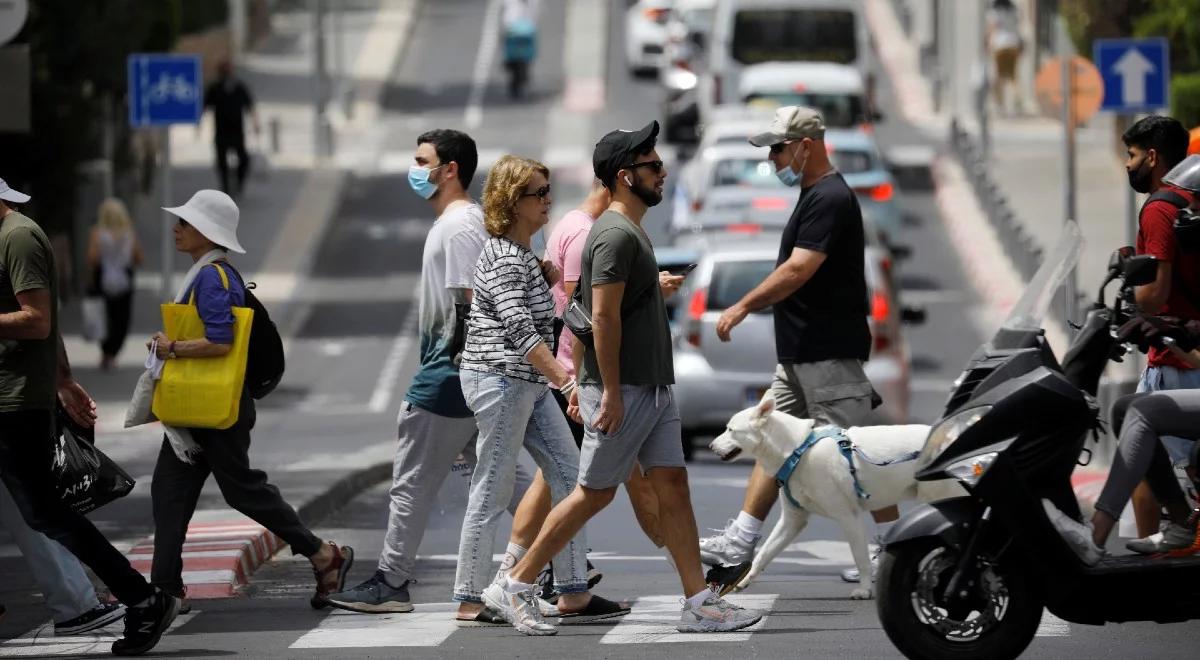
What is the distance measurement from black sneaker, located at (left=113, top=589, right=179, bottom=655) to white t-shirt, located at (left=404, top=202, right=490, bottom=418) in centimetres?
134

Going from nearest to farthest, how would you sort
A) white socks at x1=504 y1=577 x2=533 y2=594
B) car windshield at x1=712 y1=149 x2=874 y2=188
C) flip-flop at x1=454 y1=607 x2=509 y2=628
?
white socks at x1=504 y1=577 x2=533 y2=594
flip-flop at x1=454 y1=607 x2=509 y2=628
car windshield at x1=712 y1=149 x2=874 y2=188

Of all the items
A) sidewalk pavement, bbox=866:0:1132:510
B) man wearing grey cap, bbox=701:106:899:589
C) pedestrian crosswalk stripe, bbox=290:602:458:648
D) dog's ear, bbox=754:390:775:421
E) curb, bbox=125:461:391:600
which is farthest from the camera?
sidewalk pavement, bbox=866:0:1132:510

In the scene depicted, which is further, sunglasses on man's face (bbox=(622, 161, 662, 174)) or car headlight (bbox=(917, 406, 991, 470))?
sunglasses on man's face (bbox=(622, 161, 662, 174))

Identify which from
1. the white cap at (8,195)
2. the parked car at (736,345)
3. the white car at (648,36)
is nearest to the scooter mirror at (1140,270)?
the white cap at (8,195)

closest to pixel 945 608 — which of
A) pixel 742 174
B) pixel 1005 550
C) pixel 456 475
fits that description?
pixel 1005 550

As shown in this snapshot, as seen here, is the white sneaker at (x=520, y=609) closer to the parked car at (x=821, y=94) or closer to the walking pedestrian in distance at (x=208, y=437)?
the walking pedestrian in distance at (x=208, y=437)

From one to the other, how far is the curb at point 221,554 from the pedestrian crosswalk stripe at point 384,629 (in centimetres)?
93

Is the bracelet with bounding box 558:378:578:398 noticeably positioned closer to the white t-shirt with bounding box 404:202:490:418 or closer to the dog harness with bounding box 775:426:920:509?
the white t-shirt with bounding box 404:202:490:418

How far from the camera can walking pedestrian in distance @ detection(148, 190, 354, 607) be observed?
9961mm

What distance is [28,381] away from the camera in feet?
31.2

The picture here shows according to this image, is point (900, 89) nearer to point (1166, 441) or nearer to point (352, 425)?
point (352, 425)

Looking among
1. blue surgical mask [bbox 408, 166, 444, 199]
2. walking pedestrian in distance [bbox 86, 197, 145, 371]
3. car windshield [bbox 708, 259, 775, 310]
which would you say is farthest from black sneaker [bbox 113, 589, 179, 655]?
walking pedestrian in distance [bbox 86, 197, 145, 371]

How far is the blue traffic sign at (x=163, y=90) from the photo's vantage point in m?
24.2

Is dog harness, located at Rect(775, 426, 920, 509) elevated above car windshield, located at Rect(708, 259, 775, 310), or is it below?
above
